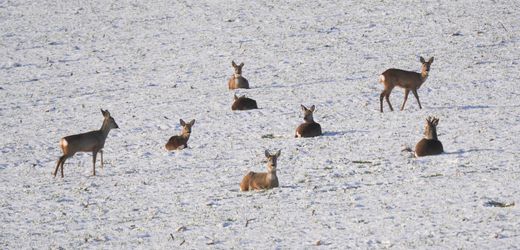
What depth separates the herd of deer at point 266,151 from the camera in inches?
582

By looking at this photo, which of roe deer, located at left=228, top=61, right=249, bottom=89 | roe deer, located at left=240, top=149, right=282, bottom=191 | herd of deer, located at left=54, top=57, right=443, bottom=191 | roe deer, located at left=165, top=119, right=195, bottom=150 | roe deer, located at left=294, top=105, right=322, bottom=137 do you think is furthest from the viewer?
roe deer, located at left=228, top=61, right=249, bottom=89

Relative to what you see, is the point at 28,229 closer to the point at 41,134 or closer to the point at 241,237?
the point at 241,237

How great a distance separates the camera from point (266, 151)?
1534 cm

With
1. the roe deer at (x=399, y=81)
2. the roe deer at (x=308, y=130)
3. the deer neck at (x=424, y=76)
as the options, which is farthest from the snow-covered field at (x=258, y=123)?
the deer neck at (x=424, y=76)

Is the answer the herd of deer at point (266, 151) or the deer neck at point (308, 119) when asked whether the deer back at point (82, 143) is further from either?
the deer neck at point (308, 119)

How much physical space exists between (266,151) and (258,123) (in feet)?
18.6

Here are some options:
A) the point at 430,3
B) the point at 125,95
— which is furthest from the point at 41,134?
the point at 430,3

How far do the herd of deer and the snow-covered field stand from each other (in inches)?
10.0

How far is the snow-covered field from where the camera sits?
1273 cm

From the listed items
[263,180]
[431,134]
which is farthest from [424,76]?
[263,180]

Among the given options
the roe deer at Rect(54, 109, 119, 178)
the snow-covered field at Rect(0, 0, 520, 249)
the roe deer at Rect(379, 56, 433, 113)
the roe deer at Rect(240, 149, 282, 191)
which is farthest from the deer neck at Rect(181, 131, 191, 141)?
the roe deer at Rect(379, 56, 433, 113)

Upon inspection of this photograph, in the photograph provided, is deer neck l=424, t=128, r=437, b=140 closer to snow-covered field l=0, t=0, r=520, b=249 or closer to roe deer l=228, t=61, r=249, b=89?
snow-covered field l=0, t=0, r=520, b=249

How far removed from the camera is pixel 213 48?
106 feet

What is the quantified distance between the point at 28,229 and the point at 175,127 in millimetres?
8086
